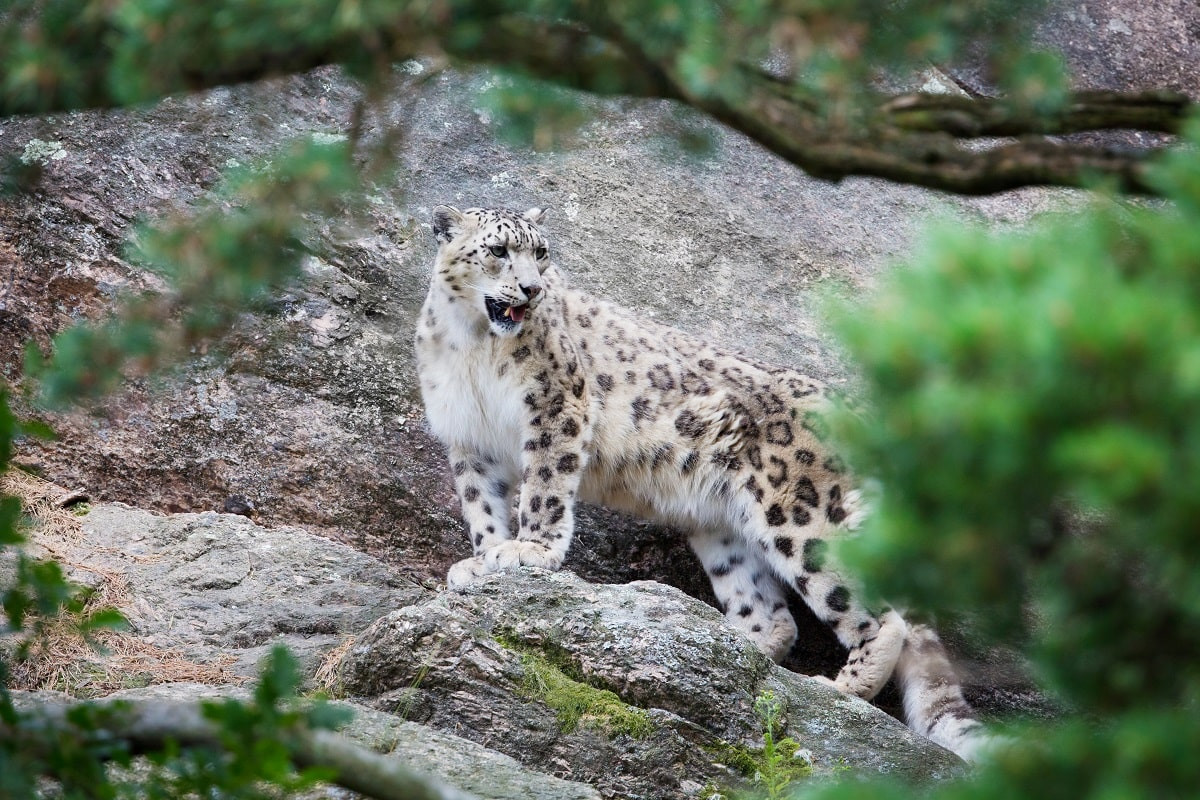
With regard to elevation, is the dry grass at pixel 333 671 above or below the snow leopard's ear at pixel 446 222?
below

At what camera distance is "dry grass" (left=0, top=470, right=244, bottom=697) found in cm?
573

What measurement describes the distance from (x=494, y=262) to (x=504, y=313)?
296 millimetres

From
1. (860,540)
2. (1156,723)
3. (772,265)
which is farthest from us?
(772,265)

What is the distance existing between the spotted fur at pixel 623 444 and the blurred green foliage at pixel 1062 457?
4.74m

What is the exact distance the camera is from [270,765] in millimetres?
2676

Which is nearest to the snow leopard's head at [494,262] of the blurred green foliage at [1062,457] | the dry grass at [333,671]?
the dry grass at [333,671]

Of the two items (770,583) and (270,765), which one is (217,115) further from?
(270,765)

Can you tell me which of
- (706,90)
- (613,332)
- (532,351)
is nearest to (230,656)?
(532,351)

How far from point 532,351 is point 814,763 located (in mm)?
2957

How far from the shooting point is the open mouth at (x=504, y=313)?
7293mm

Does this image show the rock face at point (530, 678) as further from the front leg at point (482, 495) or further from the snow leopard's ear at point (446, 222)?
the snow leopard's ear at point (446, 222)

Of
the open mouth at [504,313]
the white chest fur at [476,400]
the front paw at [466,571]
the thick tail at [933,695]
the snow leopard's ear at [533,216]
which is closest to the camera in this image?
the thick tail at [933,695]

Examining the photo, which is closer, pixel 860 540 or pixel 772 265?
pixel 860 540

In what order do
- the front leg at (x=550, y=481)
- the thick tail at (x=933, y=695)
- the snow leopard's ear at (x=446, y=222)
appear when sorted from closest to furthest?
the thick tail at (x=933, y=695), the front leg at (x=550, y=481), the snow leopard's ear at (x=446, y=222)
